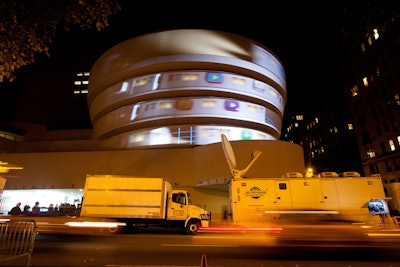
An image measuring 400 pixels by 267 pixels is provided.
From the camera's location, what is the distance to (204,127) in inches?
1161

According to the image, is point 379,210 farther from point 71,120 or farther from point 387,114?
point 71,120

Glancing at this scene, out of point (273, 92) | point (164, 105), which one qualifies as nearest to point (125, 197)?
point (164, 105)

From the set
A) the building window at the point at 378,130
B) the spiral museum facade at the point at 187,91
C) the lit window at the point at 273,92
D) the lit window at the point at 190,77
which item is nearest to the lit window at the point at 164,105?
the spiral museum facade at the point at 187,91

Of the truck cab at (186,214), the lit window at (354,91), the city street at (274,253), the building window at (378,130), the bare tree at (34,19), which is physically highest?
the lit window at (354,91)

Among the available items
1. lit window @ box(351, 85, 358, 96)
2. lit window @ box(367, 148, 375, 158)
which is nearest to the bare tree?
lit window @ box(367, 148, 375, 158)

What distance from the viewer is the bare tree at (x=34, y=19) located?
6742 millimetres

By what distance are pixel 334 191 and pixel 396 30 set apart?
924 cm

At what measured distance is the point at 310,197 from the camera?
13312mm

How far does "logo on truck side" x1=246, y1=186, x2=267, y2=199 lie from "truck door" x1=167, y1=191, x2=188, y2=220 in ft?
13.4

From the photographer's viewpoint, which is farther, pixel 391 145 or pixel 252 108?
pixel 391 145

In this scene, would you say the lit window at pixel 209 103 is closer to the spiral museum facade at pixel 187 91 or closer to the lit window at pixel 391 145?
→ the spiral museum facade at pixel 187 91

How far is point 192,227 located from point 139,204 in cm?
347

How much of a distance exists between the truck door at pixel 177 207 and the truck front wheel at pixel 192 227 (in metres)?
0.49

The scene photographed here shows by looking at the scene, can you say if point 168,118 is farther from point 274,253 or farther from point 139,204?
point 274,253
